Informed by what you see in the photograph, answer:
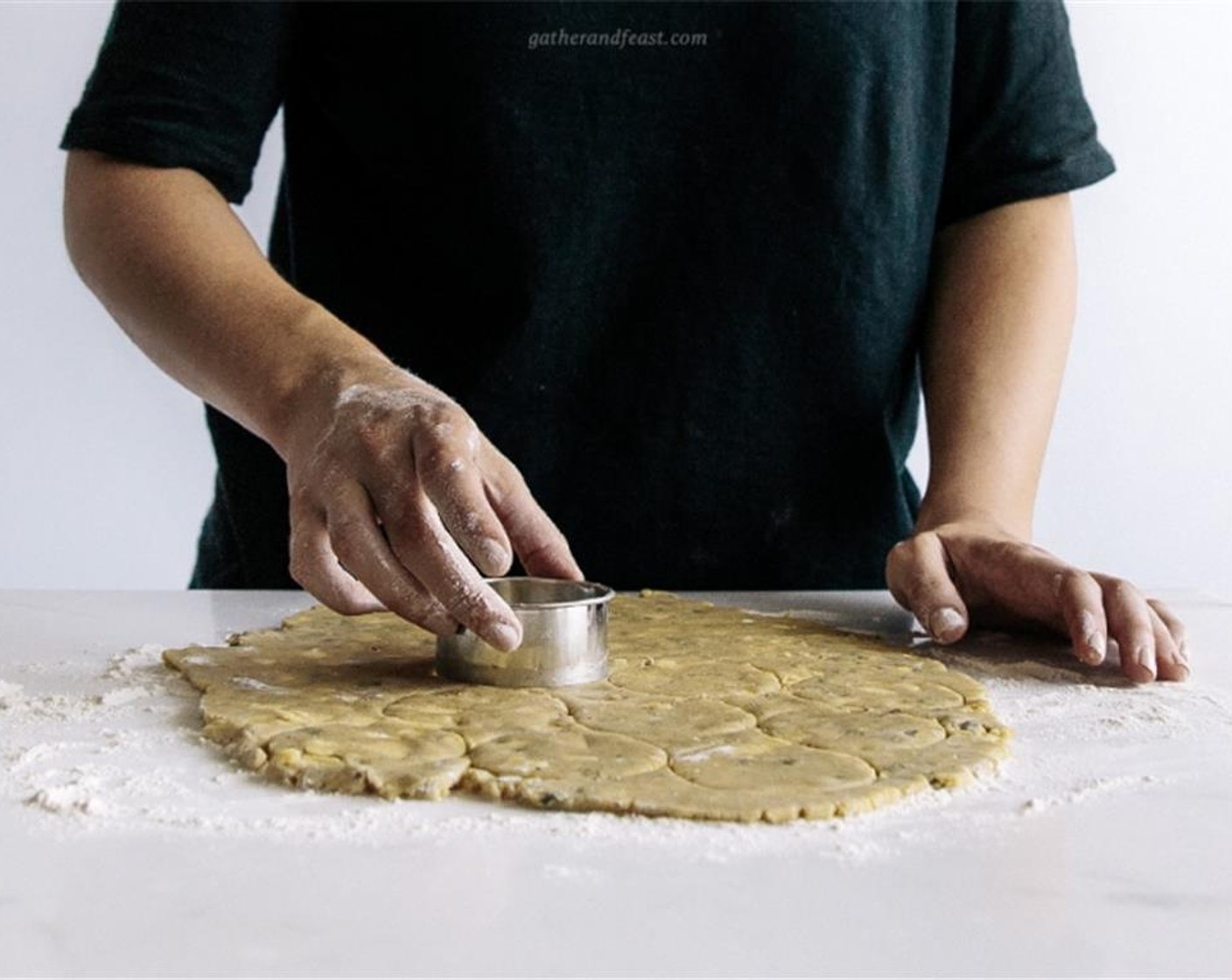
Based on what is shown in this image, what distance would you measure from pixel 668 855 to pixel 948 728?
1.11 feet

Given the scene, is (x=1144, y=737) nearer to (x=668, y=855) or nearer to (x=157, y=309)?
(x=668, y=855)

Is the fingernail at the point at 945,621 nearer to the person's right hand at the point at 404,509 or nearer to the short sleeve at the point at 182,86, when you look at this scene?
the person's right hand at the point at 404,509

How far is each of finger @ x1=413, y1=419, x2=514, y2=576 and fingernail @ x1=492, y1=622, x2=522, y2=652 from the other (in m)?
0.05

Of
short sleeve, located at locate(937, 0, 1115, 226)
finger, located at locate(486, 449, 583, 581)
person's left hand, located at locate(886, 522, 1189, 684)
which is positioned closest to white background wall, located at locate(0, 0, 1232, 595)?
short sleeve, located at locate(937, 0, 1115, 226)

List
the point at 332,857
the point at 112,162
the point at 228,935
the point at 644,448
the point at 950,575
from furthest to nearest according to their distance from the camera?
the point at 644,448
the point at 112,162
the point at 950,575
the point at 332,857
the point at 228,935

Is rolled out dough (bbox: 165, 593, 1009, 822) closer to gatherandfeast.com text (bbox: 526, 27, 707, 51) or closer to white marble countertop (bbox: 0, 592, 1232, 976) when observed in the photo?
white marble countertop (bbox: 0, 592, 1232, 976)

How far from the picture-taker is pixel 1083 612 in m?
1.41

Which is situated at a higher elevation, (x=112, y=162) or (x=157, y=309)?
(x=112, y=162)

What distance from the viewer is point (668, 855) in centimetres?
90

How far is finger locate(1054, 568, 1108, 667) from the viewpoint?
139cm

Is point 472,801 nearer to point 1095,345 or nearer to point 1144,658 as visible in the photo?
point 1144,658

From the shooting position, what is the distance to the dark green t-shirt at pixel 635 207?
176cm

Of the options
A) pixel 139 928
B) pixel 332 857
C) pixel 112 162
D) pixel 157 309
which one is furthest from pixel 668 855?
pixel 112 162

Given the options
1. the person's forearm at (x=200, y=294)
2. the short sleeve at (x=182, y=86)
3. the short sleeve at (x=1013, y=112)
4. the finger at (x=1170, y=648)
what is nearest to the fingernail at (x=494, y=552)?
the person's forearm at (x=200, y=294)
